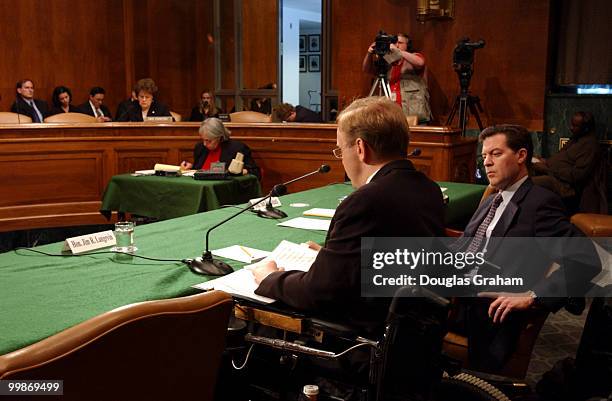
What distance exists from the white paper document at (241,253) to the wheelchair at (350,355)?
1.09 ft

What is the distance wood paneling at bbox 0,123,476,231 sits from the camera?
5.27 meters

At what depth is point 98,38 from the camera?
9.25 metres

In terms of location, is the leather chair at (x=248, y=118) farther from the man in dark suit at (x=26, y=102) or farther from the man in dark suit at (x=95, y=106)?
the man in dark suit at (x=26, y=102)

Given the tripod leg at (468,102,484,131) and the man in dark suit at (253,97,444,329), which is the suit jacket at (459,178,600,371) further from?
the tripod leg at (468,102,484,131)

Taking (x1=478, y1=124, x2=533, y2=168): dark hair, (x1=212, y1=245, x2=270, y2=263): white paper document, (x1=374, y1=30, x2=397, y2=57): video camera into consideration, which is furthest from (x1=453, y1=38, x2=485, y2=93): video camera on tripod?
(x1=212, y1=245, x2=270, y2=263): white paper document

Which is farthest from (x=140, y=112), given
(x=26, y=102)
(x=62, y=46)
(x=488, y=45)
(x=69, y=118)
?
(x=488, y=45)

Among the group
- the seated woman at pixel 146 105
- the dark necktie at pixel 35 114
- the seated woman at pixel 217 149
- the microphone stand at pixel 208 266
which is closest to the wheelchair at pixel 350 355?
the microphone stand at pixel 208 266

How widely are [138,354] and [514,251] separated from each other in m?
1.47

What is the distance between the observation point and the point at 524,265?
217 cm

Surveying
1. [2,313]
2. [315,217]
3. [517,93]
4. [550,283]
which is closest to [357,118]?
[550,283]

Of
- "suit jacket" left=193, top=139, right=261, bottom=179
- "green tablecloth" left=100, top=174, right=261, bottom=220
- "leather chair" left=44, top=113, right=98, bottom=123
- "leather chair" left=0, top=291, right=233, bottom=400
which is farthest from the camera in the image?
"leather chair" left=44, top=113, right=98, bottom=123

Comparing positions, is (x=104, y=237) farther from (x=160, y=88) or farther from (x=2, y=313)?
(x=160, y=88)

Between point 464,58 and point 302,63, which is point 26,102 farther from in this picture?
point 464,58

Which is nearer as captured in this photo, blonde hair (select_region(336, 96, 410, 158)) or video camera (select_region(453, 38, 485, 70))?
blonde hair (select_region(336, 96, 410, 158))
